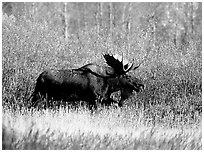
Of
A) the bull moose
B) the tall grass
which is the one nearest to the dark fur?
the bull moose

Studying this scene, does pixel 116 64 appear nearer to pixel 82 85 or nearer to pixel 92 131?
pixel 82 85

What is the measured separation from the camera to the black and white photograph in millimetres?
4605

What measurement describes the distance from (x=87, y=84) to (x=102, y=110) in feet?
1.15

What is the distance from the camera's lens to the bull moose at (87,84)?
518 cm

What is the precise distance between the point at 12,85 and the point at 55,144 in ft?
7.21

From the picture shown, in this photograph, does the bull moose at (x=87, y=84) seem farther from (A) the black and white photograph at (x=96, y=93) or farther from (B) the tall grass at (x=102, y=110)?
(B) the tall grass at (x=102, y=110)

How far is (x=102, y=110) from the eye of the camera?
5.24 meters

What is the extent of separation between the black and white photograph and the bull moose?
1 centimetres

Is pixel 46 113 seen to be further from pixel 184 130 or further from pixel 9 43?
pixel 9 43

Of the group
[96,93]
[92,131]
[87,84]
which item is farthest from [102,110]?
[92,131]

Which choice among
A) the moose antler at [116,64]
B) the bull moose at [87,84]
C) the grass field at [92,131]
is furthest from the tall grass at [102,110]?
the moose antler at [116,64]

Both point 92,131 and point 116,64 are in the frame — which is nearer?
point 92,131

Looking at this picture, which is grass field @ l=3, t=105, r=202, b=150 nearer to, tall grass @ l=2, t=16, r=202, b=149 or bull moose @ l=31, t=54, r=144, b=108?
tall grass @ l=2, t=16, r=202, b=149

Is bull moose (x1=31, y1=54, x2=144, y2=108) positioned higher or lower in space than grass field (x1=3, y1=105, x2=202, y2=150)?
higher
